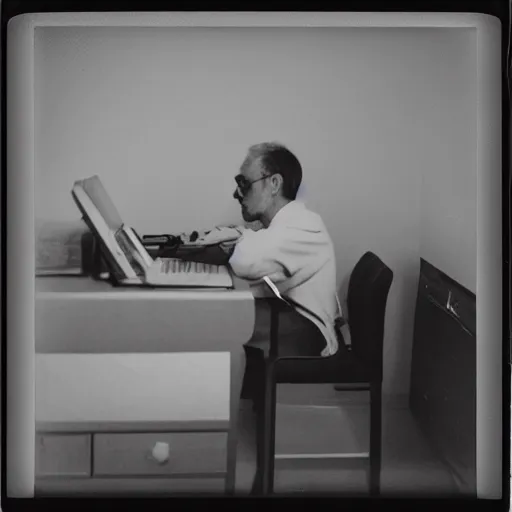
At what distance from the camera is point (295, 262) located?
256 centimetres

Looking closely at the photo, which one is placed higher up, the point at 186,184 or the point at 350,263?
the point at 186,184

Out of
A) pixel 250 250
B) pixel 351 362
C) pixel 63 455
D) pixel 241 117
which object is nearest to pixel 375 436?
pixel 351 362

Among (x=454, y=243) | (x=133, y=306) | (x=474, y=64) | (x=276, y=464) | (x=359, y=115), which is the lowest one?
(x=276, y=464)

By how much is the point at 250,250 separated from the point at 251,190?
7.7 inches

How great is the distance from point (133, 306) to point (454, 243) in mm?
1065

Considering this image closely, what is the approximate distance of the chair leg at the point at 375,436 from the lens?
257 cm

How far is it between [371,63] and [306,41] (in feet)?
0.73

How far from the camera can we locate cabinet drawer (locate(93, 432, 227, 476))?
101 inches

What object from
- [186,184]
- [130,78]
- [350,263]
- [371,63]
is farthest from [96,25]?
[350,263]

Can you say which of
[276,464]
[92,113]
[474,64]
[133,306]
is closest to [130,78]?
[92,113]

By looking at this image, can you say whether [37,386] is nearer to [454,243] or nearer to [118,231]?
[118,231]

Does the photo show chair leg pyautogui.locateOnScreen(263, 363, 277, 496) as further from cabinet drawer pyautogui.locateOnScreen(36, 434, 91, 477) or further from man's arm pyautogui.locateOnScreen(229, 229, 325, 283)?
cabinet drawer pyautogui.locateOnScreen(36, 434, 91, 477)

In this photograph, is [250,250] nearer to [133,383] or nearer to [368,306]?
[368,306]

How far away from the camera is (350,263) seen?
254 cm
